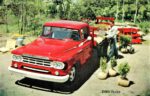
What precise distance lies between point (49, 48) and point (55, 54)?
527 mm

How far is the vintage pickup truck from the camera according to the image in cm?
878

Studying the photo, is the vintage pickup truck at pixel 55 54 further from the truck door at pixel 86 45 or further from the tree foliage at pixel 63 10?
the tree foliage at pixel 63 10

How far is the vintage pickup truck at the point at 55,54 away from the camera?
8.78 metres

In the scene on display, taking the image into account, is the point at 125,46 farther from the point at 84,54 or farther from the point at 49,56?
the point at 49,56

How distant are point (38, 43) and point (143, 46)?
8.89 meters

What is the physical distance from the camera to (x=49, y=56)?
883cm

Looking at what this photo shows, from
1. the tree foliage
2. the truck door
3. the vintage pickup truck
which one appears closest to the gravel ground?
the vintage pickup truck

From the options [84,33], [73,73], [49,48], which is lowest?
[73,73]

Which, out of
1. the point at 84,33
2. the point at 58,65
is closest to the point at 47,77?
the point at 58,65

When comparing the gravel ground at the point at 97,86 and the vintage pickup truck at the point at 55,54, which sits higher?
the vintage pickup truck at the point at 55,54

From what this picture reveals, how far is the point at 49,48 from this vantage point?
9.48 metres

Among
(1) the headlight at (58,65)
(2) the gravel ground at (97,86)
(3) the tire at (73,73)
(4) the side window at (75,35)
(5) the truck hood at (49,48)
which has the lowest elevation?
(2) the gravel ground at (97,86)

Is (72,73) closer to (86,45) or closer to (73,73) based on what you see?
(73,73)

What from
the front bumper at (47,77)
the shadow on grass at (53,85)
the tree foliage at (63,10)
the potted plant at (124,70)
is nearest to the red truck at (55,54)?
the front bumper at (47,77)
